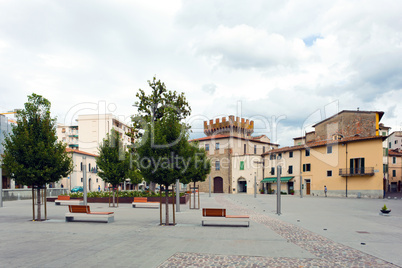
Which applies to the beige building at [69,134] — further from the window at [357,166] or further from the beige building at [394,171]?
the beige building at [394,171]

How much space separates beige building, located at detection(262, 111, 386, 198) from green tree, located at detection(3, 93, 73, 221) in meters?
34.8

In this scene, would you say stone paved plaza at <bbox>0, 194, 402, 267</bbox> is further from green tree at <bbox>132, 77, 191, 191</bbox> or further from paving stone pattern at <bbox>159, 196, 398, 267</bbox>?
green tree at <bbox>132, 77, 191, 191</bbox>

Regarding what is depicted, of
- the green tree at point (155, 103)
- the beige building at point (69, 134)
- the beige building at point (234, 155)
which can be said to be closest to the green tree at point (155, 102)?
the green tree at point (155, 103)

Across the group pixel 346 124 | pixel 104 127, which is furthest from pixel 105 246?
pixel 104 127

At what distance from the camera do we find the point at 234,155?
209 ft

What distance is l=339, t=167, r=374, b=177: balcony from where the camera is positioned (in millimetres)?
40281

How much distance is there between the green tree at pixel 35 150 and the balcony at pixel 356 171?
38.5m

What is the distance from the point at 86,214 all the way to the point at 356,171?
38886 millimetres

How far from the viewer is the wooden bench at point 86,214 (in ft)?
46.6

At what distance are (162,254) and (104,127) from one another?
7536 centimetres

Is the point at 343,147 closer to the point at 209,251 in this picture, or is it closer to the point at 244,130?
the point at 244,130

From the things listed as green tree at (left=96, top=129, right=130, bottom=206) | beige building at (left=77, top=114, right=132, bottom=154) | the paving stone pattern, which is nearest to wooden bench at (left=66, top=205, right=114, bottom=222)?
the paving stone pattern

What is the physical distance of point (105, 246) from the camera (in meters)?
9.18

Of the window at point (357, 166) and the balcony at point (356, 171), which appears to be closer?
the balcony at point (356, 171)
